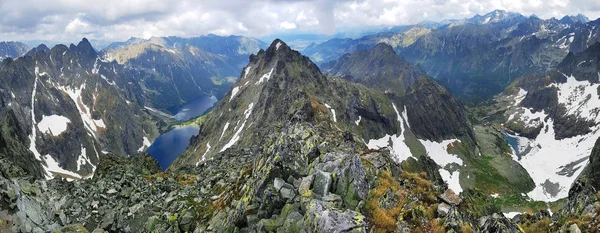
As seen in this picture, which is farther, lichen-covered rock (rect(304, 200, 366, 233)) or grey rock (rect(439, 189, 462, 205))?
grey rock (rect(439, 189, 462, 205))

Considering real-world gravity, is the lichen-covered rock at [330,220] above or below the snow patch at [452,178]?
above

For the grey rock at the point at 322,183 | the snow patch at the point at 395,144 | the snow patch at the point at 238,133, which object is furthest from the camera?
the snow patch at the point at 395,144

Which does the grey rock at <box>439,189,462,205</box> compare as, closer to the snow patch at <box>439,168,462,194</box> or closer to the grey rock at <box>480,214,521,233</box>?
the grey rock at <box>480,214,521,233</box>

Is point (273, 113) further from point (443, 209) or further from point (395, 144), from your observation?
point (443, 209)

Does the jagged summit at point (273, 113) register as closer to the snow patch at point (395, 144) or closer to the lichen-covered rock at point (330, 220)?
the snow patch at point (395, 144)

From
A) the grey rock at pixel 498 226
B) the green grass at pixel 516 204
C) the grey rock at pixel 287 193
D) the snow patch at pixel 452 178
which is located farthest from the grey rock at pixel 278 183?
the snow patch at pixel 452 178

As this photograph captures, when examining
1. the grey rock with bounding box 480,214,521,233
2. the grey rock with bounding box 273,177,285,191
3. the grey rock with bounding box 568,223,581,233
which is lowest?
the grey rock with bounding box 568,223,581,233

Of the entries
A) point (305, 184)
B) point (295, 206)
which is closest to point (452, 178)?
point (305, 184)

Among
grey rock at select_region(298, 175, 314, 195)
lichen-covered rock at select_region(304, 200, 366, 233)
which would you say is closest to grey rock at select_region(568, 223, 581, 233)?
lichen-covered rock at select_region(304, 200, 366, 233)

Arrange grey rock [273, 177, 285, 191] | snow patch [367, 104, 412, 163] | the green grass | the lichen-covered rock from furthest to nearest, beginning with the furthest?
snow patch [367, 104, 412, 163] < the green grass < grey rock [273, 177, 285, 191] < the lichen-covered rock

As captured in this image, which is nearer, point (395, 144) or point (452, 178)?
point (452, 178)

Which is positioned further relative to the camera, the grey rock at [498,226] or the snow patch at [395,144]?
the snow patch at [395,144]

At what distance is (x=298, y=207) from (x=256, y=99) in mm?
165413

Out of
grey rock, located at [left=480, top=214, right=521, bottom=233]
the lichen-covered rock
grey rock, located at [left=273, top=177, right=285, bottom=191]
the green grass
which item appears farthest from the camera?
the green grass
